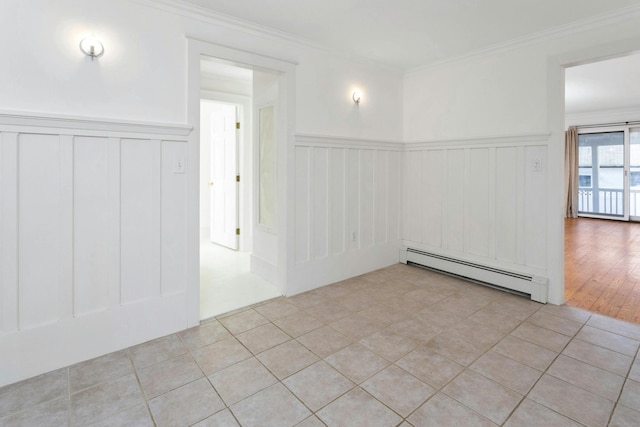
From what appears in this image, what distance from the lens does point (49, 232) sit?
2191 millimetres

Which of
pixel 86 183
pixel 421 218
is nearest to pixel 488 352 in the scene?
pixel 421 218

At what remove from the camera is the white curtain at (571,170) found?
8.76 m

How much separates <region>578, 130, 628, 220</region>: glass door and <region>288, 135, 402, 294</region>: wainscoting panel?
731 centimetres

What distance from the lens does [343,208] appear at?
390 cm

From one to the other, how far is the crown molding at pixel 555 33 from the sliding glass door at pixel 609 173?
6.98 m

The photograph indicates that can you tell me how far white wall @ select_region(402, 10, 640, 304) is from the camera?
3176 mm

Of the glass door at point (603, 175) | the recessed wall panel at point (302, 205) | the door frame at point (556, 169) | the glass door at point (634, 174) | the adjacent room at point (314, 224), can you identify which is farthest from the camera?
the glass door at point (603, 175)

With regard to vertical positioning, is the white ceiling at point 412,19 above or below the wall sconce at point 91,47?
above

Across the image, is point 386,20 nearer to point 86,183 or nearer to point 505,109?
point 505,109

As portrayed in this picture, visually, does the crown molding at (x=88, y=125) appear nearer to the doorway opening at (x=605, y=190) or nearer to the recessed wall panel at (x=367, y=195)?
the recessed wall panel at (x=367, y=195)

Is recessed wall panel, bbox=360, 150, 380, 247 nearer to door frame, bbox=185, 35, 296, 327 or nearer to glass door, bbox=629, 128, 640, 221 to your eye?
door frame, bbox=185, 35, 296, 327

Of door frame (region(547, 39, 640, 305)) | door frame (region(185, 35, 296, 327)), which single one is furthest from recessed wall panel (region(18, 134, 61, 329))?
door frame (region(547, 39, 640, 305))

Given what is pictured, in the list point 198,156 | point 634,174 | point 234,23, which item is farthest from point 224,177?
point 634,174

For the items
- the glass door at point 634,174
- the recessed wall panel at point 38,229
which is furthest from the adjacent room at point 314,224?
the glass door at point 634,174
